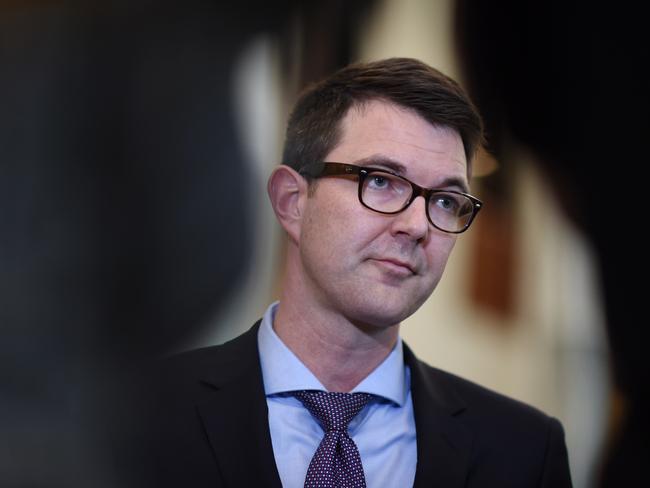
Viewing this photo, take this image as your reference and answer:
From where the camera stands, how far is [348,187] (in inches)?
61.9

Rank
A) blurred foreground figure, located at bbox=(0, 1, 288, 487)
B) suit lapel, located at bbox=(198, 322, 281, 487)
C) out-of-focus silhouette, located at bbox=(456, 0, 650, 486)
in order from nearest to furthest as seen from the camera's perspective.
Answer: suit lapel, located at bbox=(198, 322, 281, 487), blurred foreground figure, located at bbox=(0, 1, 288, 487), out-of-focus silhouette, located at bbox=(456, 0, 650, 486)

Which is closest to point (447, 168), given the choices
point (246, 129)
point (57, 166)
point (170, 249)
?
point (246, 129)

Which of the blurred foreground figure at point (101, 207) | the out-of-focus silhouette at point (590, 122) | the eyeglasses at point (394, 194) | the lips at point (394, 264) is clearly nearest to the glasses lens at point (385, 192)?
the eyeglasses at point (394, 194)

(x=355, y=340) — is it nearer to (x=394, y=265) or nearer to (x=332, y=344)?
(x=332, y=344)

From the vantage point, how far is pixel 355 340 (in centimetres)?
163

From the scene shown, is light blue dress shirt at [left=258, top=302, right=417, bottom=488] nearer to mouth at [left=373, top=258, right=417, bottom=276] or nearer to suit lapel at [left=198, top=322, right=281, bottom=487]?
suit lapel at [left=198, top=322, right=281, bottom=487]

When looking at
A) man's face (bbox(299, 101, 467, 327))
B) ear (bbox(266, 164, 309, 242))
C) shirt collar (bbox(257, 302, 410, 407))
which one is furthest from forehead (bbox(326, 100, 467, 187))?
shirt collar (bbox(257, 302, 410, 407))

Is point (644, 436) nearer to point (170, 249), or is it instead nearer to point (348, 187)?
point (348, 187)

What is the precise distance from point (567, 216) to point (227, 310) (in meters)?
0.94

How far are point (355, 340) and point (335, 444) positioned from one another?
0.22 meters

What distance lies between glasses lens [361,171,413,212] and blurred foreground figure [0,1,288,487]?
1.17ft

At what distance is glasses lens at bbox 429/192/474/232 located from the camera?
1.61 metres

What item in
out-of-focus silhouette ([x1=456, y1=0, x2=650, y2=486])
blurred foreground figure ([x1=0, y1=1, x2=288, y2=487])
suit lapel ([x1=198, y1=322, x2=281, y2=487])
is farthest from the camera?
out-of-focus silhouette ([x1=456, y1=0, x2=650, y2=486])

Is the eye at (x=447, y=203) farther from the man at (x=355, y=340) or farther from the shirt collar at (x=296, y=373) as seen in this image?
the shirt collar at (x=296, y=373)
